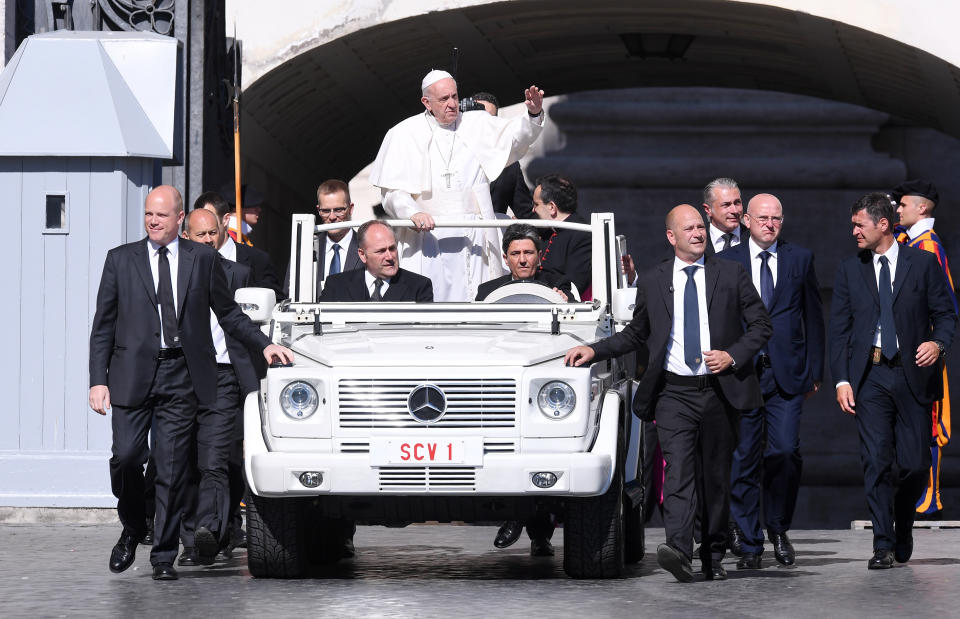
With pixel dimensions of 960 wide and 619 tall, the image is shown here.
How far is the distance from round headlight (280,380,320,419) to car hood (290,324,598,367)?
0.14 m

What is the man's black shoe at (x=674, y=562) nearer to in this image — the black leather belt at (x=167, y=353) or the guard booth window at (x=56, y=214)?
the black leather belt at (x=167, y=353)

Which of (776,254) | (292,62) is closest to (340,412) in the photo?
(776,254)

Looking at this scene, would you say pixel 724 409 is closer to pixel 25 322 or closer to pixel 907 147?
pixel 25 322

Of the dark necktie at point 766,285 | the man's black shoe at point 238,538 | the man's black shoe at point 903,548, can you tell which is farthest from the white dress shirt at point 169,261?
the man's black shoe at point 903,548

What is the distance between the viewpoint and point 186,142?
13.4 metres

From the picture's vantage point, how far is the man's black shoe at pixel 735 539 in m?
10.1

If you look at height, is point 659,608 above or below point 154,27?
below

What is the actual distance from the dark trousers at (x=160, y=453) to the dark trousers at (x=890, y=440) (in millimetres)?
3295

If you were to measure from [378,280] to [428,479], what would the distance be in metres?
1.79

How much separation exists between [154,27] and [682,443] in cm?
597


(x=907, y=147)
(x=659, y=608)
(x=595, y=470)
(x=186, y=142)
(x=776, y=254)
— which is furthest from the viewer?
(x=907, y=147)

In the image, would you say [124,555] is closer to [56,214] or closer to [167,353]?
[167,353]

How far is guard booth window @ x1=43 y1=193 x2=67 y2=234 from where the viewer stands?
41.6 ft

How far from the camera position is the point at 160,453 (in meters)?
9.20
